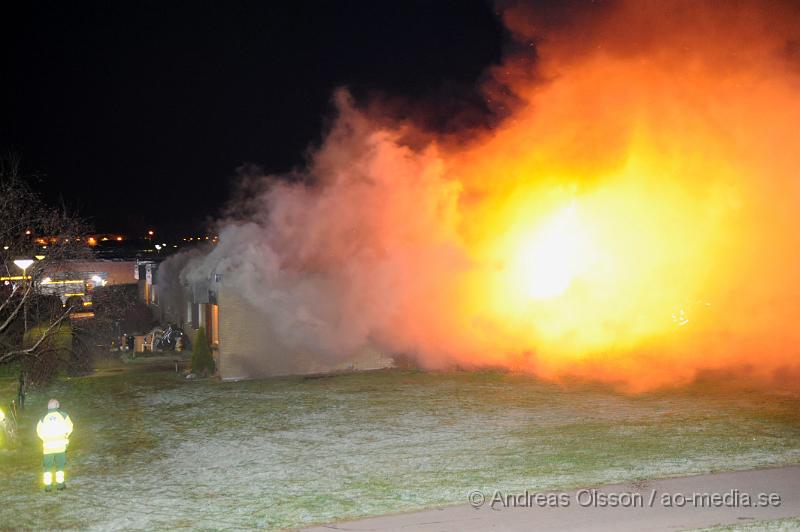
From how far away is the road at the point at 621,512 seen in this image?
798cm

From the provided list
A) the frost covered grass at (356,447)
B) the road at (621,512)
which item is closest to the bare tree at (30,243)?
the frost covered grass at (356,447)

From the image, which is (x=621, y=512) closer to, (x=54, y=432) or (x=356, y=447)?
(x=356, y=447)

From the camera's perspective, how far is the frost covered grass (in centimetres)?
948

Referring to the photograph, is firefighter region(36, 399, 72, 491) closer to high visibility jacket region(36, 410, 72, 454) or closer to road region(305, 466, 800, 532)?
high visibility jacket region(36, 410, 72, 454)

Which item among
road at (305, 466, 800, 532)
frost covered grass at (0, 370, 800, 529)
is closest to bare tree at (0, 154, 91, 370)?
frost covered grass at (0, 370, 800, 529)

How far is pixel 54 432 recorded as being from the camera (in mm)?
10516

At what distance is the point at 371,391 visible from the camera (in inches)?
731

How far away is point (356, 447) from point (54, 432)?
4.92 m

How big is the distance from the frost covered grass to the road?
1.36 feet

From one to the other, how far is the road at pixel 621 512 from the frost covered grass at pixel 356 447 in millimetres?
415

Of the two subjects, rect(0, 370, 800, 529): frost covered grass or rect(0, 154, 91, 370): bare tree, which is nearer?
rect(0, 370, 800, 529): frost covered grass

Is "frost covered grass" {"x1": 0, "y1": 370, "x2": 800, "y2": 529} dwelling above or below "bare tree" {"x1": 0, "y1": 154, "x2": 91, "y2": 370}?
below

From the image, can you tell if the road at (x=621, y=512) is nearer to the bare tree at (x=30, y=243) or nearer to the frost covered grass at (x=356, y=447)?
the frost covered grass at (x=356, y=447)

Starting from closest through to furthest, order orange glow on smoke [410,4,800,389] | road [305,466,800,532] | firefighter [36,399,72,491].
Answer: road [305,466,800,532] < firefighter [36,399,72,491] < orange glow on smoke [410,4,800,389]
